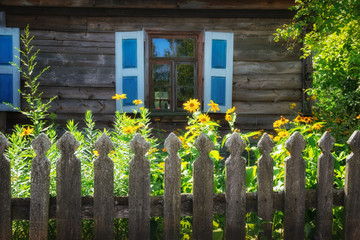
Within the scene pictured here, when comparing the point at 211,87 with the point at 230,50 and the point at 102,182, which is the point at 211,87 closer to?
the point at 230,50

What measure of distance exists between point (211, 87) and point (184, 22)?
1.18 m

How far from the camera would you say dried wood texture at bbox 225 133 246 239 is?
2113 mm

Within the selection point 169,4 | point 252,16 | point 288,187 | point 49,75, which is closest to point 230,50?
point 252,16

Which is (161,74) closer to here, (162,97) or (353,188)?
(162,97)

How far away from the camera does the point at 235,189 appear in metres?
2.15

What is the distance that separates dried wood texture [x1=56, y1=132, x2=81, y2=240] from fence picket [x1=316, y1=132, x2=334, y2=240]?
1.46 metres

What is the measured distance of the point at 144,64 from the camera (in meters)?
5.93

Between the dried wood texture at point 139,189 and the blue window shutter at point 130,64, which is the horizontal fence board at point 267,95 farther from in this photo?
the dried wood texture at point 139,189

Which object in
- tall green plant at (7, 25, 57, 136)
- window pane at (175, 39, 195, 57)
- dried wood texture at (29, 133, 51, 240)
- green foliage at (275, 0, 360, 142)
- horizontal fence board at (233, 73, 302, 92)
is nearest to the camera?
dried wood texture at (29, 133, 51, 240)

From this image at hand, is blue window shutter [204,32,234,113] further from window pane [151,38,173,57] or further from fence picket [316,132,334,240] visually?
fence picket [316,132,334,240]

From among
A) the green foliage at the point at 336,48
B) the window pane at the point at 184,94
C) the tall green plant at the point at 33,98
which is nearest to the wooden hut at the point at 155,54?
the window pane at the point at 184,94

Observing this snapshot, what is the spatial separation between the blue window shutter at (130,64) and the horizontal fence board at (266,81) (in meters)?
1.63

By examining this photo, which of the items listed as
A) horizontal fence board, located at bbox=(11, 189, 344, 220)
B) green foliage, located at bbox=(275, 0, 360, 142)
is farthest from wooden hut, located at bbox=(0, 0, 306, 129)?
horizontal fence board, located at bbox=(11, 189, 344, 220)

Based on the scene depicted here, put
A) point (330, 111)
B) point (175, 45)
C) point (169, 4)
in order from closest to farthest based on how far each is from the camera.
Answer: point (330, 111)
point (169, 4)
point (175, 45)
